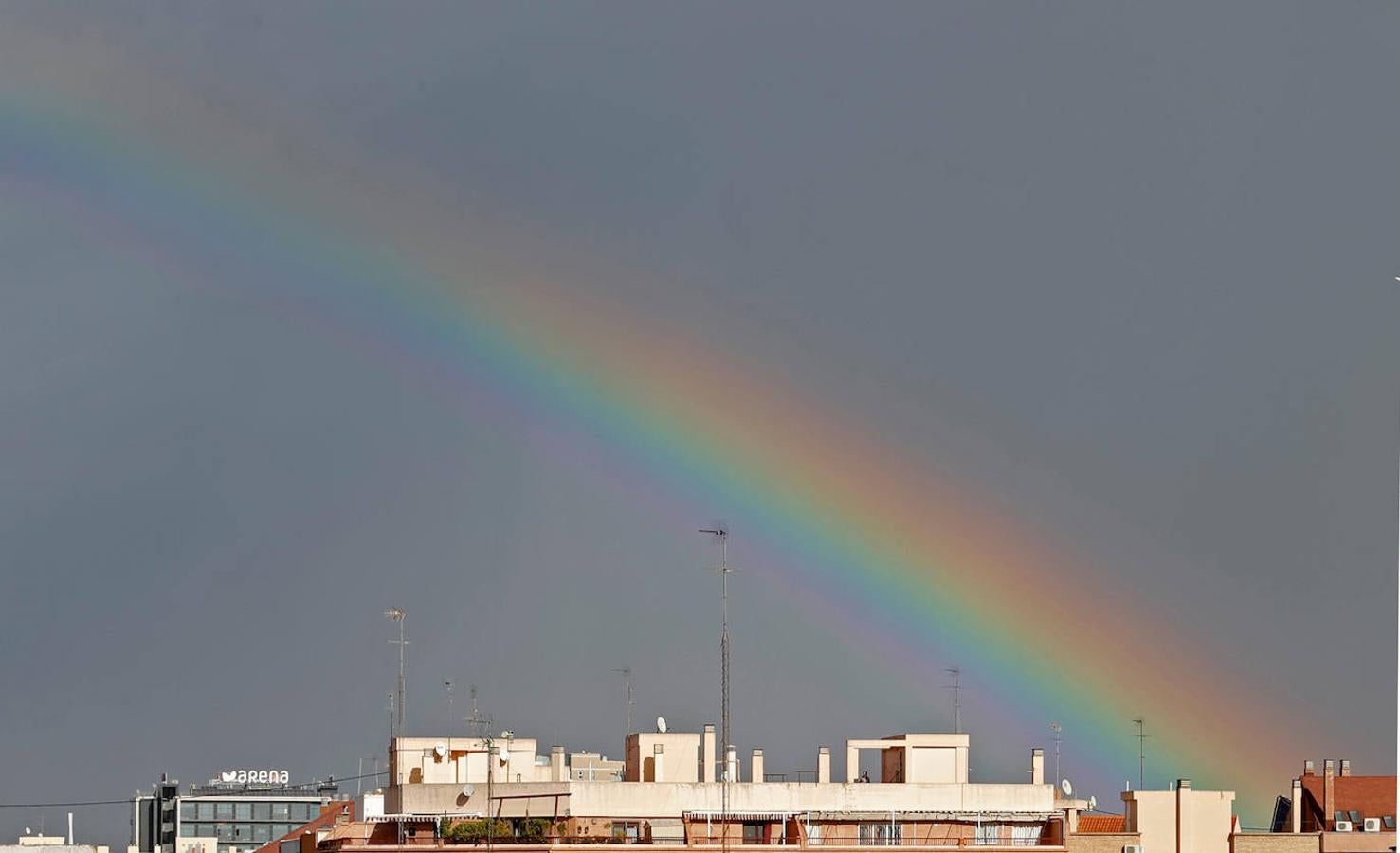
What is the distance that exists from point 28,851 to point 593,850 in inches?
3167

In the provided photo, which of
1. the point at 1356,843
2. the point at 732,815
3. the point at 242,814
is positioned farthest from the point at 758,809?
the point at 242,814

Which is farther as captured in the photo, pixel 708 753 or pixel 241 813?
pixel 241 813

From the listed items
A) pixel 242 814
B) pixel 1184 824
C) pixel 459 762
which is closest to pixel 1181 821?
pixel 1184 824

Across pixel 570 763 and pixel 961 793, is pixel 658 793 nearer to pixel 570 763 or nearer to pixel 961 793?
pixel 961 793

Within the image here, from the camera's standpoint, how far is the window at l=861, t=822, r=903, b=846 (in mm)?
82625

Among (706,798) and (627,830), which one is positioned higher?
(706,798)

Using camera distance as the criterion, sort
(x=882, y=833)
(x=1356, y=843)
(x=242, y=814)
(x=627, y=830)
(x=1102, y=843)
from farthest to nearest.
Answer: (x=242, y=814) < (x=1102, y=843) < (x=882, y=833) < (x=1356, y=843) < (x=627, y=830)

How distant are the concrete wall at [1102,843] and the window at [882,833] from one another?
223 inches

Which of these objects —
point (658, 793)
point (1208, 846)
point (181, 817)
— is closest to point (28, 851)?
point (181, 817)

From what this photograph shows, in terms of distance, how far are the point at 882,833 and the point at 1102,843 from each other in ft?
24.3

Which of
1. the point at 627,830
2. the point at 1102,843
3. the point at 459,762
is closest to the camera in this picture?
the point at 627,830

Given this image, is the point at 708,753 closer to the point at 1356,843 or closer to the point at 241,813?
the point at 1356,843

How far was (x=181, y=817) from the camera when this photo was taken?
194 metres

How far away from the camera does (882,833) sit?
83000 mm
